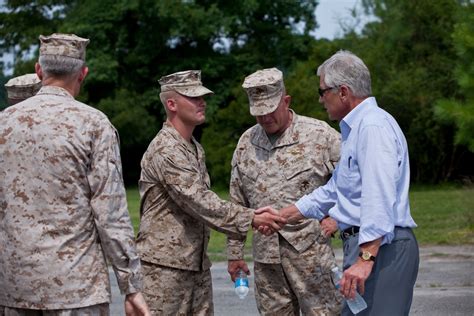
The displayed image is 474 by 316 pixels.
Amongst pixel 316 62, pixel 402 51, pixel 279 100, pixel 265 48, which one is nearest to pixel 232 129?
pixel 316 62

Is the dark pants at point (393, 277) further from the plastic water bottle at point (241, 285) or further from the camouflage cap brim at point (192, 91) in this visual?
the camouflage cap brim at point (192, 91)

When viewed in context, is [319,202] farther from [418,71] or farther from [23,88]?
[418,71]

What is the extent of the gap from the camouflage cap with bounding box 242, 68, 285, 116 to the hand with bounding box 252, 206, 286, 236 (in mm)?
749

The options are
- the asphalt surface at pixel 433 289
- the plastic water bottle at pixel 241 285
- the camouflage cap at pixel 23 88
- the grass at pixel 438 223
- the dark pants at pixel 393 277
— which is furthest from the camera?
the grass at pixel 438 223

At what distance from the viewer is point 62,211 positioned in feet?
16.6

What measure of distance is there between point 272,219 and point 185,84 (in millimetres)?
1103

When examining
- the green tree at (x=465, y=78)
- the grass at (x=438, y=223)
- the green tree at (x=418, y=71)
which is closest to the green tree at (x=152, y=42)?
the green tree at (x=418, y=71)

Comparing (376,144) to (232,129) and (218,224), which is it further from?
(232,129)

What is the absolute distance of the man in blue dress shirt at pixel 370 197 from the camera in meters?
5.38

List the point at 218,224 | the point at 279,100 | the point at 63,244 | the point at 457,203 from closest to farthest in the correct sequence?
the point at 63,244, the point at 218,224, the point at 279,100, the point at 457,203

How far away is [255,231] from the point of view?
289 inches

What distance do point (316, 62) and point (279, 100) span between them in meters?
31.0

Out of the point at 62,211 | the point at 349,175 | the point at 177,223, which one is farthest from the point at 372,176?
the point at 177,223

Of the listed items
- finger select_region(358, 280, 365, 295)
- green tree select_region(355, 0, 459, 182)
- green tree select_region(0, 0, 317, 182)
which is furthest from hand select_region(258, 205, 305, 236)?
green tree select_region(0, 0, 317, 182)
